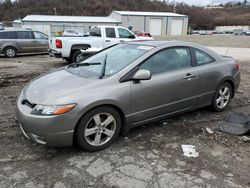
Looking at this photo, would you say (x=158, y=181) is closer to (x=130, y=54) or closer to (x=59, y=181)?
(x=59, y=181)

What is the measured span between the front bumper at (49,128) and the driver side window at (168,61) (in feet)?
4.73

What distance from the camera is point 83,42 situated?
36.5 ft

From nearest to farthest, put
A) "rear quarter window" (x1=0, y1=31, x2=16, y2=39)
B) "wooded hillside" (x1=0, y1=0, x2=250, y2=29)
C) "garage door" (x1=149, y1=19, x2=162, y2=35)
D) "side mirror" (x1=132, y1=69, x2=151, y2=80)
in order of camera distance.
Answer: "side mirror" (x1=132, y1=69, x2=151, y2=80) < "rear quarter window" (x1=0, y1=31, x2=16, y2=39) < "garage door" (x1=149, y1=19, x2=162, y2=35) < "wooded hillside" (x1=0, y1=0, x2=250, y2=29)

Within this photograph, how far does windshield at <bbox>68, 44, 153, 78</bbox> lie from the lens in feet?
13.1

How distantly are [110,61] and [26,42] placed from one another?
1190 centimetres

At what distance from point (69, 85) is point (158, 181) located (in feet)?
5.71

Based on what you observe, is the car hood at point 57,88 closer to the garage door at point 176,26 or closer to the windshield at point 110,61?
the windshield at point 110,61

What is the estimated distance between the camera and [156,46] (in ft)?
14.0

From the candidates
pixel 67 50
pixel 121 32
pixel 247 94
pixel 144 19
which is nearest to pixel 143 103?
pixel 247 94

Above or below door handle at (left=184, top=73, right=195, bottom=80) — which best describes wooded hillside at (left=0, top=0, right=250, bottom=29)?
above

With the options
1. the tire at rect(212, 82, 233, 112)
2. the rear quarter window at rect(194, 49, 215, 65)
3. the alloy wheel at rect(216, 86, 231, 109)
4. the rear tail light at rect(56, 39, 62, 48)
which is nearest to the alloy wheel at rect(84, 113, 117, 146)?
the rear quarter window at rect(194, 49, 215, 65)

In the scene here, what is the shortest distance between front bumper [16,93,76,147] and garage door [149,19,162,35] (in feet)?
194

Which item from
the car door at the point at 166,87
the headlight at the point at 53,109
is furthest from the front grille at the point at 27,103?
the car door at the point at 166,87

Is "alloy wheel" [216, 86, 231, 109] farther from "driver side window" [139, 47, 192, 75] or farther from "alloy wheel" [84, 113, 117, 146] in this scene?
"alloy wheel" [84, 113, 117, 146]
